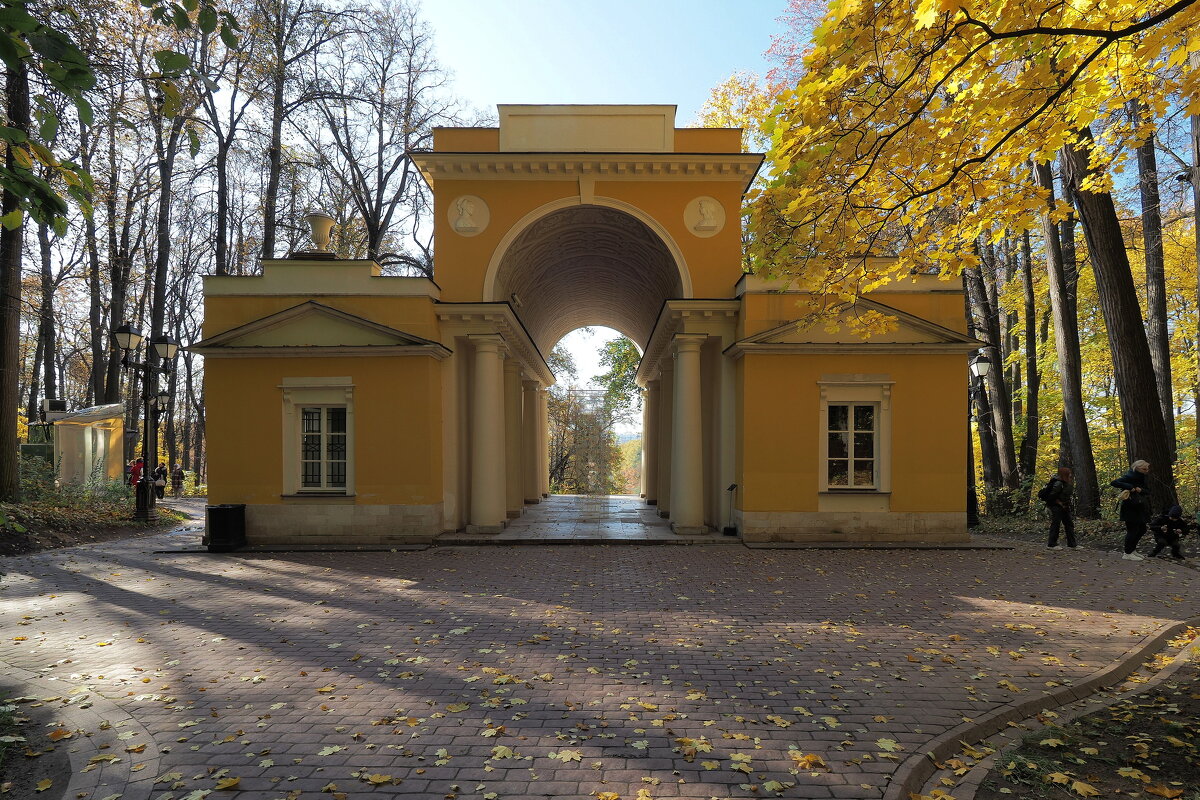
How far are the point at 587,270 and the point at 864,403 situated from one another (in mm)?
9049

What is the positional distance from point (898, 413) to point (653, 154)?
24.5 feet

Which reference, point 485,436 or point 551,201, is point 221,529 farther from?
point 551,201

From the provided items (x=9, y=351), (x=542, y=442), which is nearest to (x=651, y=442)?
(x=542, y=442)

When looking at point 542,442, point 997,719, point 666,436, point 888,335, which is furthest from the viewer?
point 542,442

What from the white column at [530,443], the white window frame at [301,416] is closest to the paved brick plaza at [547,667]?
the white window frame at [301,416]

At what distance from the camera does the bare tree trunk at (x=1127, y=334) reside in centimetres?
1241

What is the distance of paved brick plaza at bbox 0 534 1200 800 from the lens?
3961mm

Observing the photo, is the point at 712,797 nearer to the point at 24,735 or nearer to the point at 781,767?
the point at 781,767

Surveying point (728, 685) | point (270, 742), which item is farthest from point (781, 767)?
point (270, 742)

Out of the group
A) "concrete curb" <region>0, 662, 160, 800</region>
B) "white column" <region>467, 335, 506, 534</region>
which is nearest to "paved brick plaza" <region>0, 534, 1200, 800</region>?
"concrete curb" <region>0, 662, 160, 800</region>

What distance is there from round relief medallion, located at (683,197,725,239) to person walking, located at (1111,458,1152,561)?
8830mm

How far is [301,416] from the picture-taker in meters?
13.5

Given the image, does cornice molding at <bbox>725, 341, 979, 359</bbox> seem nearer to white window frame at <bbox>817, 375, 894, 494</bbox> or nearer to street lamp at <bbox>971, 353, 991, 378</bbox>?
white window frame at <bbox>817, 375, 894, 494</bbox>

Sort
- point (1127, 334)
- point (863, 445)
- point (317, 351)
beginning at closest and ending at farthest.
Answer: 1. point (1127, 334)
2. point (317, 351)
3. point (863, 445)
